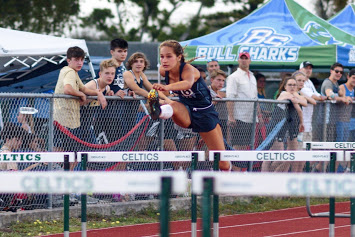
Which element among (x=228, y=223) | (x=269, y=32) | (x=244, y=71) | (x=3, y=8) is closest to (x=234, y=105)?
A: (x=244, y=71)

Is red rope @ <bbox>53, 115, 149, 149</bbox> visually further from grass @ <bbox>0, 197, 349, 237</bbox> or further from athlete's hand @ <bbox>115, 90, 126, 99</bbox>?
→ grass @ <bbox>0, 197, 349, 237</bbox>

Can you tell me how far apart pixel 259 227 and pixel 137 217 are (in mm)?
1623

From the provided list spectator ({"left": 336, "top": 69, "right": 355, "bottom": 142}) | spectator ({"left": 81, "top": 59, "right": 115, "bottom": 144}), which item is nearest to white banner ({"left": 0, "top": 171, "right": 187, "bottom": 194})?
spectator ({"left": 81, "top": 59, "right": 115, "bottom": 144})

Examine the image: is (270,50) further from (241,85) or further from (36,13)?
(36,13)

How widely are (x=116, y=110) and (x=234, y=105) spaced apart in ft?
6.71

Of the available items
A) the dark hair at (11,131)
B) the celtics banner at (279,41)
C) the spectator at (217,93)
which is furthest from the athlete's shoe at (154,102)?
the celtics banner at (279,41)

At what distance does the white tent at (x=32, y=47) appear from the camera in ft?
34.0

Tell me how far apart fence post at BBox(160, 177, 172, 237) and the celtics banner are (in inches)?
394

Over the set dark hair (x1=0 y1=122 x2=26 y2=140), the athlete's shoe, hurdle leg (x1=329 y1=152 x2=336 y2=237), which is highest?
the athlete's shoe

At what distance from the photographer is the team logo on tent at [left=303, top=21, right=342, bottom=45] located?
14523 millimetres

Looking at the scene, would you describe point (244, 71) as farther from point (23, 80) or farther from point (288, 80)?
point (23, 80)

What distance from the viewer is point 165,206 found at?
137 inches

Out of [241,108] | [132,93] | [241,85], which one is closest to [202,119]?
[132,93]

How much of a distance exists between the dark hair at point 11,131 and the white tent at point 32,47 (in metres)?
1.89
